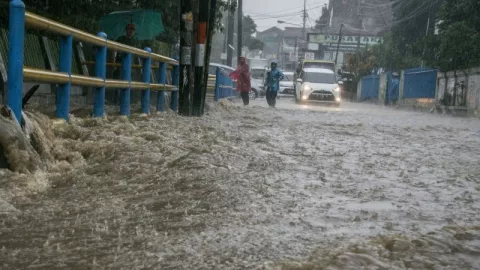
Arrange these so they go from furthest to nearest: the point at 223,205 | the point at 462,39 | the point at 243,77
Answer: the point at 462,39, the point at 243,77, the point at 223,205

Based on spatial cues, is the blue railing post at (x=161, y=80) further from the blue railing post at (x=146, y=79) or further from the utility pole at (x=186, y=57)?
the blue railing post at (x=146, y=79)

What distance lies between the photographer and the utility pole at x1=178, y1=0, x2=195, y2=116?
362 inches

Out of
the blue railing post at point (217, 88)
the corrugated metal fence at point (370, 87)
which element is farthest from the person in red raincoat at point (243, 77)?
the corrugated metal fence at point (370, 87)

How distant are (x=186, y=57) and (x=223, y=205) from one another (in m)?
6.18

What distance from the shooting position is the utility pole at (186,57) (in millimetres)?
9195

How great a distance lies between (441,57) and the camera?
64.3ft

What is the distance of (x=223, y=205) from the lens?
3473mm

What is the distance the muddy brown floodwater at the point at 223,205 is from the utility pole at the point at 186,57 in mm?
3321

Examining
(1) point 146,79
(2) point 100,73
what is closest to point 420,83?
(1) point 146,79

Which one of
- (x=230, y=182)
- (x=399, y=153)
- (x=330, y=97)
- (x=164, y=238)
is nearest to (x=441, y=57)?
(x=330, y=97)

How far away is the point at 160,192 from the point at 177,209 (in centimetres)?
47

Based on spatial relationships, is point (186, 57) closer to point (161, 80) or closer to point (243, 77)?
point (161, 80)

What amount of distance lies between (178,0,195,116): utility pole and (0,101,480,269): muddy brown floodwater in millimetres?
3321

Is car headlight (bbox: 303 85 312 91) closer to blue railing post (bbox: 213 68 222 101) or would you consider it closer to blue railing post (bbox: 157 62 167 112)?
blue railing post (bbox: 213 68 222 101)
